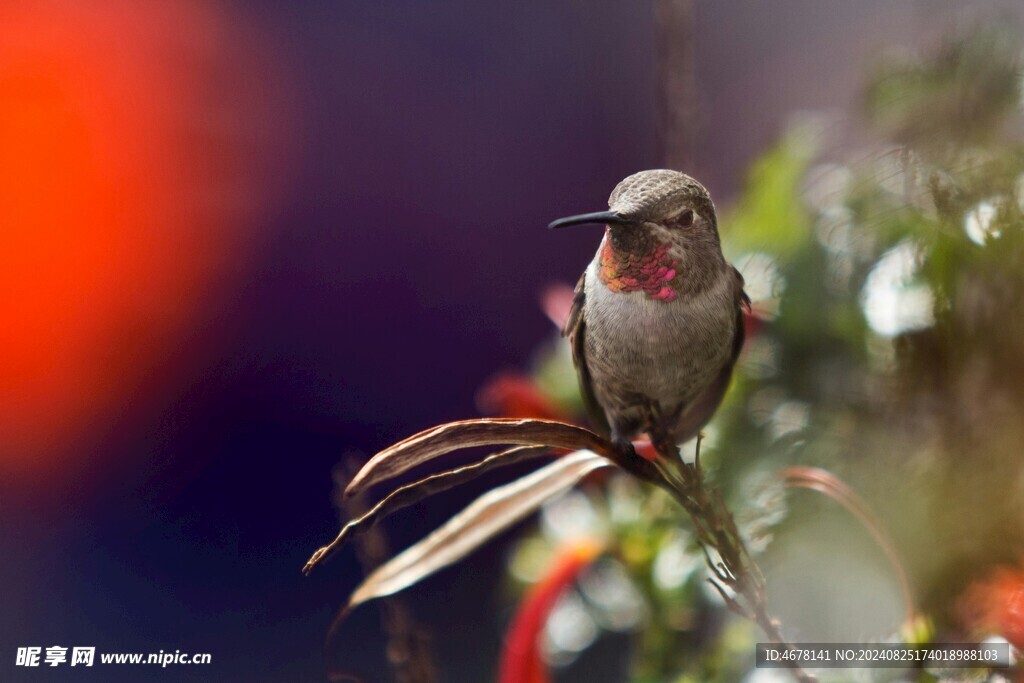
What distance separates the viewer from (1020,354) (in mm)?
371

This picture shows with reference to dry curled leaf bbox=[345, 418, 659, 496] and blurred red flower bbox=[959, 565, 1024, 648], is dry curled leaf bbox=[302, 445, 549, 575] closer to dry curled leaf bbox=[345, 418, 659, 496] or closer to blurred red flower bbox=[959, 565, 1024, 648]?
dry curled leaf bbox=[345, 418, 659, 496]

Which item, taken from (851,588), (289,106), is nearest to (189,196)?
(289,106)

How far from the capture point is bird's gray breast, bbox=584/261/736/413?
0.34 m

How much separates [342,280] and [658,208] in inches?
12.8

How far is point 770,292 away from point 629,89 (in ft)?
0.72

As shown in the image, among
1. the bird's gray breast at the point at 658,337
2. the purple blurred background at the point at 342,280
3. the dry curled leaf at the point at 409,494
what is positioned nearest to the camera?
the dry curled leaf at the point at 409,494

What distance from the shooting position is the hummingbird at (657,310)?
0.31 m

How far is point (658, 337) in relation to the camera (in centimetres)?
34

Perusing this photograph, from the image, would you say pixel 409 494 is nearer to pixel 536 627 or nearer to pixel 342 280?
pixel 536 627

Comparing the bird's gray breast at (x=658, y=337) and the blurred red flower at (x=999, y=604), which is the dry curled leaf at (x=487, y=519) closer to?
the bird's gray breast at (x=658, y=337)

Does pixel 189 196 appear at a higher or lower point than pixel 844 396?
higher

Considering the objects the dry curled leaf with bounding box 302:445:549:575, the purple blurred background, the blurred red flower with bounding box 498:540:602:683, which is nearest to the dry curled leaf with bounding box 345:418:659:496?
the dry curled leaf with bounding box 302:445:549:575

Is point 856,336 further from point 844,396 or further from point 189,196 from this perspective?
point 189,196

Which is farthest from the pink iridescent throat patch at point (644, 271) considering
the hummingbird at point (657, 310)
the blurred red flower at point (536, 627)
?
the blurred red flower at point (536, 627)
